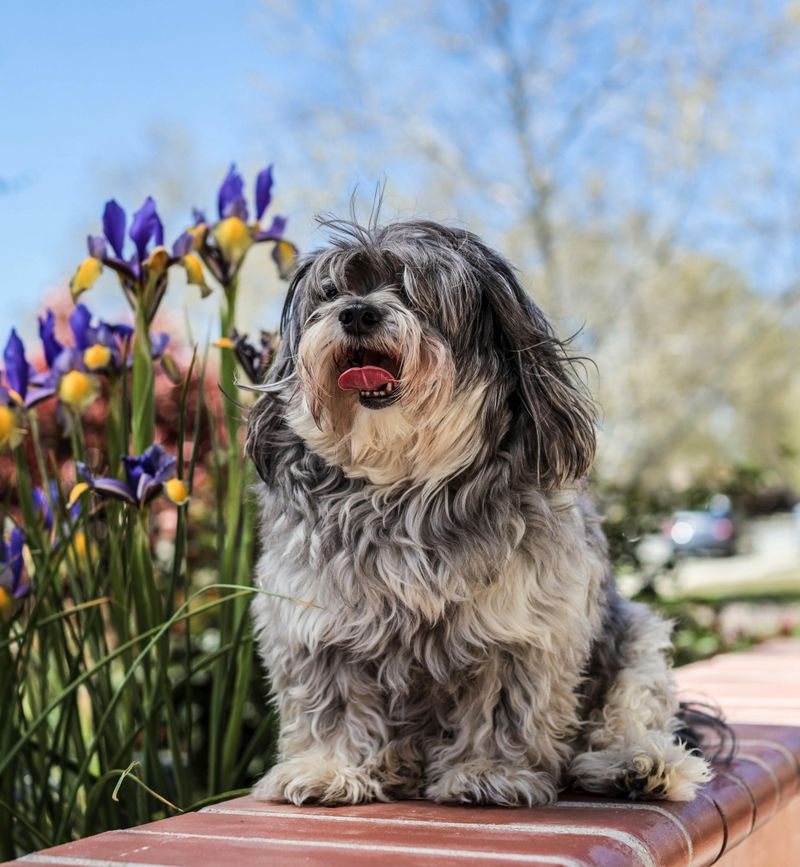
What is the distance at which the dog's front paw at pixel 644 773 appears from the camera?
104 inches

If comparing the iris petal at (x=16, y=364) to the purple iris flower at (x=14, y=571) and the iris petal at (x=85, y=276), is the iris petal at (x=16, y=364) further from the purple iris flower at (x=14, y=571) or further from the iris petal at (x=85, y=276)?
the purple iris flower at (x=14, y=571)

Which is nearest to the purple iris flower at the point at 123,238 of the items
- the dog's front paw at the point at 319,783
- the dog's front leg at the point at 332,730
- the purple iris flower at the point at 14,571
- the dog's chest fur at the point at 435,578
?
the purple iris flower at the point at 14,571

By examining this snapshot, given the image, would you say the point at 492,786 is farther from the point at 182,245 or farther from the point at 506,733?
the point at 182,245

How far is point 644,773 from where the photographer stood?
2637 millimetres

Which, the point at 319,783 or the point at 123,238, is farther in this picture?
the point at 123,238

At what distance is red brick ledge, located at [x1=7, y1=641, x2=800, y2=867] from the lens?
2137 millimetres

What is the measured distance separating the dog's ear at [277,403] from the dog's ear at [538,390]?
18.8 inches

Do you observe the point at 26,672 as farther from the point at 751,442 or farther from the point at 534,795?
the point at 751,442

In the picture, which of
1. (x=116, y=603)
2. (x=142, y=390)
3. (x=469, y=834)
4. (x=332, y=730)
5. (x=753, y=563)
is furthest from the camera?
(x=753, y=563)

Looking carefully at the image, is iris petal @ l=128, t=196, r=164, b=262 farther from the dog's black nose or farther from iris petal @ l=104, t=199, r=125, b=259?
the dog's black nose

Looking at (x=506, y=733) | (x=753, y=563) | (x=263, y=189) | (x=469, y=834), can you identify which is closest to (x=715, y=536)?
(x=753, y=563)

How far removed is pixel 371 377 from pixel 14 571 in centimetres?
123

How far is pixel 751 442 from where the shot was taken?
2173 centimetres

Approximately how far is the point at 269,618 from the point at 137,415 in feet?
2.43
